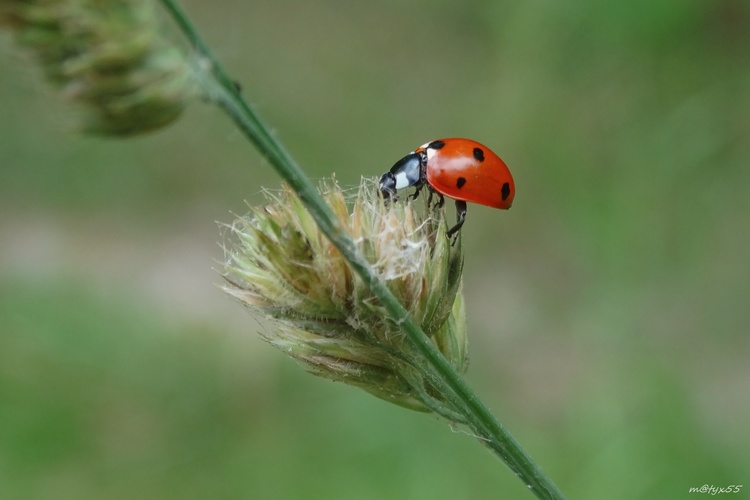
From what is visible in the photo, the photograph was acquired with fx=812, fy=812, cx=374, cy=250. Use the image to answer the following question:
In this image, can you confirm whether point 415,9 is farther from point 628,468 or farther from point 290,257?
point 290,257

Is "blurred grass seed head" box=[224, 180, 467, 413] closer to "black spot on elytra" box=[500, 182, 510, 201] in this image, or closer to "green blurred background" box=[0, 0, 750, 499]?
"black spot on elytra" box=[500, 182, 510, 201]

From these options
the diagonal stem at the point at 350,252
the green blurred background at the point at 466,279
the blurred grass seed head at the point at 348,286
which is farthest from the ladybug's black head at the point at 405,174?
the green blurred background at the point at 466,279

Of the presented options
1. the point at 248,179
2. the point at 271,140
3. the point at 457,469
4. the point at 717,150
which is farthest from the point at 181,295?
the point at 271,140

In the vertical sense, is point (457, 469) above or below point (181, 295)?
below

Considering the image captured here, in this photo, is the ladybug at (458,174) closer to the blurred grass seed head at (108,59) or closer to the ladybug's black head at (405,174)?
the ladybug's black head at (405,174)

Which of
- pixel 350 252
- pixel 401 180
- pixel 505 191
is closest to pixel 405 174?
pixel 401 180
